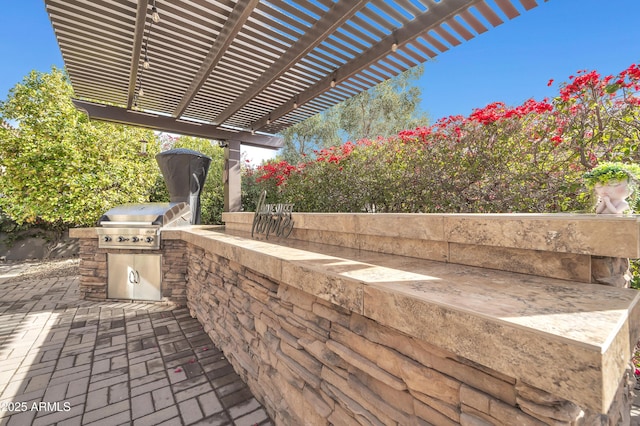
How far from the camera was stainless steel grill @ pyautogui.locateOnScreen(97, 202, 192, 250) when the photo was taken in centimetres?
455

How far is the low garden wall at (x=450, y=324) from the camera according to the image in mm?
753

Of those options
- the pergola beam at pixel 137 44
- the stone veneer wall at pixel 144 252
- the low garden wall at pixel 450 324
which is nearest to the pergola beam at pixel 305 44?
the pergola beam at pixel 137 44

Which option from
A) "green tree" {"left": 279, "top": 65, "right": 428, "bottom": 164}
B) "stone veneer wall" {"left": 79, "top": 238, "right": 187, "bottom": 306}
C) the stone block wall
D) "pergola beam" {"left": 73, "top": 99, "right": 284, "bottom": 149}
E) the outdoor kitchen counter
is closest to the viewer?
the outdoor kitchen counter

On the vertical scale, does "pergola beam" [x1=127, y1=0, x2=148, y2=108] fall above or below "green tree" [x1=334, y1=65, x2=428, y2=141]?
below

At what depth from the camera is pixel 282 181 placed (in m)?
6.12

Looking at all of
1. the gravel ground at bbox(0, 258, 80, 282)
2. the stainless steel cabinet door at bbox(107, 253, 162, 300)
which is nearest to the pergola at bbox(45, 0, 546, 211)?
the stainless steel cabinet door at bbox(107, 253, 162, 300)

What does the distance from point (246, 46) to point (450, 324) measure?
12.1ft

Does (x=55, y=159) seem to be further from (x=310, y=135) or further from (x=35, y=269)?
(x=310, y=135)

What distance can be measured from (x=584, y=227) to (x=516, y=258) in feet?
1.11

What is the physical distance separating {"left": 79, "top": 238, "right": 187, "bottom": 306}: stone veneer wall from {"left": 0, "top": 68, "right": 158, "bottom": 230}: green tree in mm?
3827

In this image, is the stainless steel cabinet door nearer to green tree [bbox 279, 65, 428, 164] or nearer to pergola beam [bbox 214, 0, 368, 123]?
pergola beam [bbox 214, 0, 368, 123]

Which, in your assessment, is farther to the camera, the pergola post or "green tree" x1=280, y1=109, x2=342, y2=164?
"green tree" x1=280, y1=109, x2=342, y2=164

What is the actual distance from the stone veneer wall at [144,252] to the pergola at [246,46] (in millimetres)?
2333

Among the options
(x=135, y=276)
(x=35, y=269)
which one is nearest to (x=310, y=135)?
(x=135, y=276)
